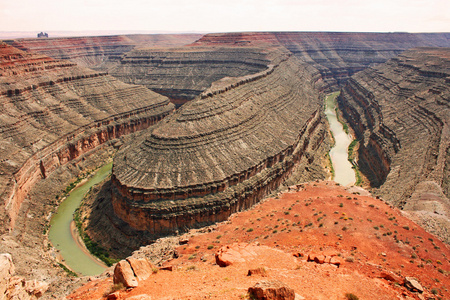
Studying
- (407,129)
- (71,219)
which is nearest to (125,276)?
(71,219)

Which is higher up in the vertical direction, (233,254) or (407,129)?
(407,129)

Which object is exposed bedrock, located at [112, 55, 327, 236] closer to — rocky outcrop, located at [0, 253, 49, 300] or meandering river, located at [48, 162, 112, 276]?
meandering river, located at [48, 162, 112, 276]

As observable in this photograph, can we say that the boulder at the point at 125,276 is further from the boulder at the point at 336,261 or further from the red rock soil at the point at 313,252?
the boulder at the point at 336,261

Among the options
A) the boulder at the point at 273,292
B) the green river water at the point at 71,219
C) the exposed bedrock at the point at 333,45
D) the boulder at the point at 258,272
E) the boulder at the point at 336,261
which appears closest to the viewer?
the boulder at the point at 273,292

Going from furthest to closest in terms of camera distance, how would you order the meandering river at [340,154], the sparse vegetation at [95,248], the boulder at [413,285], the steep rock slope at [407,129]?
the meandering river at [340,154], the steep rock slope at [407,129], the sparse vegetation at [95,248], the boulder at [413,285]

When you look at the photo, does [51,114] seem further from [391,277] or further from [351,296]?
[391,277]

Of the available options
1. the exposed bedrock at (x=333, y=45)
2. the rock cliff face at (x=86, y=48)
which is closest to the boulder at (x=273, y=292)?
the exposed bedrock at (x=333, y=45)
